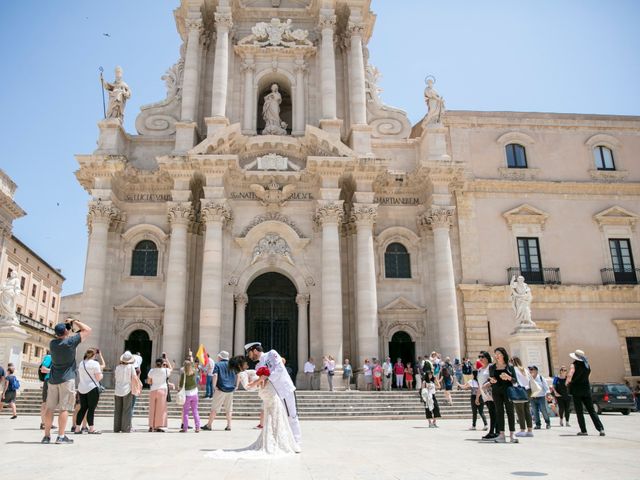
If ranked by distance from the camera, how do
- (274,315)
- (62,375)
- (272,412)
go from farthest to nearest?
(274,315) < (62,375) < (272,412)

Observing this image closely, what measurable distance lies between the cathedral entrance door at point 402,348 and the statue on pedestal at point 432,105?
10.4 m

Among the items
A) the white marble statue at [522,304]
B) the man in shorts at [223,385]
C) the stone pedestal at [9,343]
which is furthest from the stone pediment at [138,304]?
the white marble statue at [522,304]

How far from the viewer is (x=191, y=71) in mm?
28297

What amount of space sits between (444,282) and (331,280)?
17.0ft

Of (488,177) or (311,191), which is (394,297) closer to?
(311,191)

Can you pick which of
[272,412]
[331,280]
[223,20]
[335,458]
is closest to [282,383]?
[272,412]

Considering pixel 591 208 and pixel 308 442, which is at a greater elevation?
pixel 591 208

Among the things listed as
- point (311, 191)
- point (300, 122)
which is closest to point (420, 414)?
point (311, 191)

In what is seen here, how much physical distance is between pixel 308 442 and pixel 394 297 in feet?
52.8

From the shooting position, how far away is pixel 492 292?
91.0 ft

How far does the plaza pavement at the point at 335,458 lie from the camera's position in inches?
261

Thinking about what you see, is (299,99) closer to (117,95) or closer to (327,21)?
(327,21)

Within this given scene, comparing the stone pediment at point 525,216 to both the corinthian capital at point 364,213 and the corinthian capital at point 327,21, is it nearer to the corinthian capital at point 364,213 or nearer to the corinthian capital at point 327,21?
the corinthian capital at point 364,213

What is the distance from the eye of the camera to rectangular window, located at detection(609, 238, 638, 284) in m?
29.0
